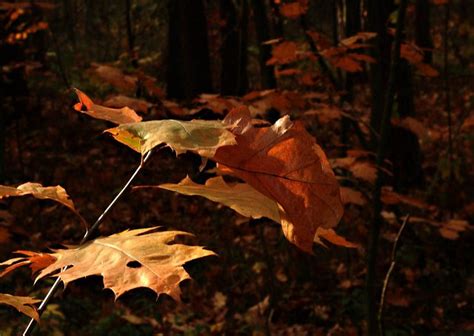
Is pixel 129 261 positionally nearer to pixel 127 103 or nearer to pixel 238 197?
pixel 238 197

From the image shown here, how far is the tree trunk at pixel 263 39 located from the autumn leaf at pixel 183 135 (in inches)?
136

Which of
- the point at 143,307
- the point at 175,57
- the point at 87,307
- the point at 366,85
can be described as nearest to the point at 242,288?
the point at 143,307

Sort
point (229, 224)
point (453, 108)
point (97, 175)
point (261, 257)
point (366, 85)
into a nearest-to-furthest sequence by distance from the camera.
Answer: point (261, 257), point (229, 224), point (97, 175), point (453, 108), point (366, 85)

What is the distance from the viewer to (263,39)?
13.5ft

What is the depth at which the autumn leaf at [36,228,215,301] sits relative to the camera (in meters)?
0.65

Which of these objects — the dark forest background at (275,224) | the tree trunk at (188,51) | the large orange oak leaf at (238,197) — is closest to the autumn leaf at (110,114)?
the large orange oak leaf at (238,197)

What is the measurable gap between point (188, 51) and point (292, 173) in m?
5.02

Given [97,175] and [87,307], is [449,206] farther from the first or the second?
[97,175]

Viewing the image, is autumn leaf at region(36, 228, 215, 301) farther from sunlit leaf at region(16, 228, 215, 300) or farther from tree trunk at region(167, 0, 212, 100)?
tree trunk at region(167, 0, 212, 100)

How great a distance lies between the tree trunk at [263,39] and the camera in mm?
4070

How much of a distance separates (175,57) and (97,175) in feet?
12.2

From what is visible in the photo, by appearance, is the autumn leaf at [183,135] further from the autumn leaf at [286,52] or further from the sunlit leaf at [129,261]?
the autumn leaf at [286,52]

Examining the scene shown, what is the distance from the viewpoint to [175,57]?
10906 millimetres

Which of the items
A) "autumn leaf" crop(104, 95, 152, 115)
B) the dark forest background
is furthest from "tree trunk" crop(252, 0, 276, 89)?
"autumn leaf" crop(104, 95, 152, 115)
